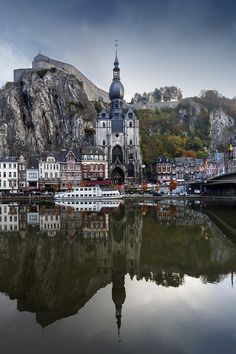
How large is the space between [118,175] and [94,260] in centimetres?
7047

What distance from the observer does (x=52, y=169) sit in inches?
3191

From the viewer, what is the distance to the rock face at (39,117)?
296 ft

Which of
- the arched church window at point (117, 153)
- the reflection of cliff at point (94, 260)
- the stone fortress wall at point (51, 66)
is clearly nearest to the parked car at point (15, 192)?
the arched church window at point (117, 153)

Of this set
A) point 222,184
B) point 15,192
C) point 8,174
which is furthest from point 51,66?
point 222,184

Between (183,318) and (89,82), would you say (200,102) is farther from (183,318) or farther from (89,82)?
(183,318)

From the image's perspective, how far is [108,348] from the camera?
31.3 ft

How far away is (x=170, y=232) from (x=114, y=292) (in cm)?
1454

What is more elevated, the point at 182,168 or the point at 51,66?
the point at 51,66

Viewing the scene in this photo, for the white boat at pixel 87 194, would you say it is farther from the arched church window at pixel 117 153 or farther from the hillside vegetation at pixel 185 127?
the hillside vegetation at pixel 185 127

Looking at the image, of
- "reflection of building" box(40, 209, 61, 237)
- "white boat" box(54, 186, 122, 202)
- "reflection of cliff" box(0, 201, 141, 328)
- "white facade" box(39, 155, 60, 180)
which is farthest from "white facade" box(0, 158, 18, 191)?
"reflection of cliff" box(0, 201, 141, 328)

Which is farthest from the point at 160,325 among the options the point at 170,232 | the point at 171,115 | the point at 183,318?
the point at 171,115

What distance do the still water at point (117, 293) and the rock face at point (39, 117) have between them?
217 ft

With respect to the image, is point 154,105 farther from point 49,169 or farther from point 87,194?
point 87,194

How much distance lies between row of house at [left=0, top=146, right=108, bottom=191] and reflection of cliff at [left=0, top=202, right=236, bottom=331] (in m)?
49.5
